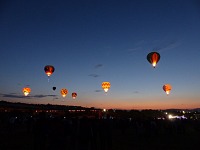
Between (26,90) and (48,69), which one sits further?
(26,90)

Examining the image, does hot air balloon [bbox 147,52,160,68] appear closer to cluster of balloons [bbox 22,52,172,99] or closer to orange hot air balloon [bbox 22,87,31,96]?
cluster of balloons [bbox 22,52,172,99]

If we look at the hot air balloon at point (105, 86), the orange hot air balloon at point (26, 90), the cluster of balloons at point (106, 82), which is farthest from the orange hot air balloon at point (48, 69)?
the orange hot air balloon at point (26, 90)

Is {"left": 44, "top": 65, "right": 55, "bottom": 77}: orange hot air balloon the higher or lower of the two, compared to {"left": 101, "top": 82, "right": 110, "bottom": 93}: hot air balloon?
higher

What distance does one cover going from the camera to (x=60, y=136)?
985 cm

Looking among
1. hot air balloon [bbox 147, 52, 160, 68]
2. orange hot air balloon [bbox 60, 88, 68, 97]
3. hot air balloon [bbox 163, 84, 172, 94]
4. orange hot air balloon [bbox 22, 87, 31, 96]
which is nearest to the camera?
hot air balloon [bbox 147, 52, 160, 68]

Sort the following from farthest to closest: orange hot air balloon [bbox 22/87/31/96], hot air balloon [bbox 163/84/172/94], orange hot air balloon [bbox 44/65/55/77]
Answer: orange hot air balloon [bbox 22/87/31/96], hot air balloon [bbox 163/84/172/94], orange hot air balloon [bbox 44/65/55/77]

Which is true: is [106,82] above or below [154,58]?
below

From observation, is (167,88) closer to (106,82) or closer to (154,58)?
(106,82)

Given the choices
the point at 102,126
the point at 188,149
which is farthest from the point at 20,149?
the point at 188,149

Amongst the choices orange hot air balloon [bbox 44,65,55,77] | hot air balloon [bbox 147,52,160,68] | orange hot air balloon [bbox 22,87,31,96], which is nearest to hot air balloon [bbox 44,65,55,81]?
orange hot air balloon [bbox 44,65,55,77]

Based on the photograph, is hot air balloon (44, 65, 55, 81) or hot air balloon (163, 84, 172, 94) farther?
hot air balloon (163, 84, 172, 94)

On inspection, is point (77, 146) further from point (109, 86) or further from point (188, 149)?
point (109, 86)

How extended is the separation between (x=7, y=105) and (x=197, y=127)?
168ft

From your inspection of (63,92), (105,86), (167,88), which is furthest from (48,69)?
(167,88)
